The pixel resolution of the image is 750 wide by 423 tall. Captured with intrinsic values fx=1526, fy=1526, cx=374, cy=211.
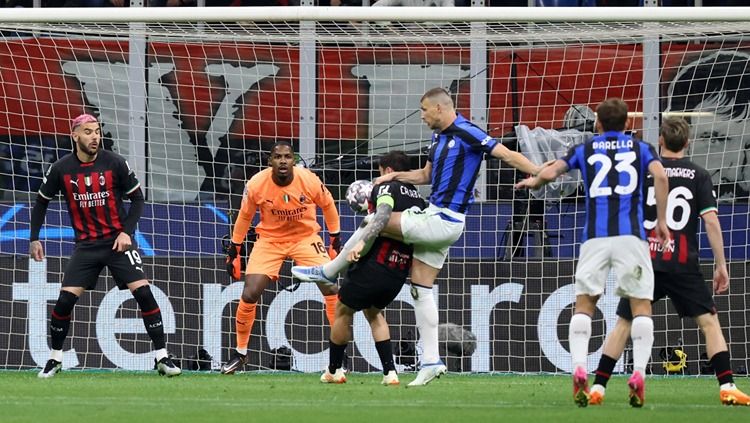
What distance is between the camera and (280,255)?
1398 cm

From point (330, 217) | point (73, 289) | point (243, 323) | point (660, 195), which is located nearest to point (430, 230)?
point (660, 195)

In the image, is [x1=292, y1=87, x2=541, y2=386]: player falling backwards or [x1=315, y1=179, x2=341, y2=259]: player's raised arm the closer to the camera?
[x1=292, y1=87, x2=541, y2=386]: player falling backwards

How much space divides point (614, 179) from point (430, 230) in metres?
2.10

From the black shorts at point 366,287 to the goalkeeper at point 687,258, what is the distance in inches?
84.6

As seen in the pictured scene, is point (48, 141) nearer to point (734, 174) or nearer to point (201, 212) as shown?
point (201, 212)

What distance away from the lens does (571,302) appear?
15.1 meters

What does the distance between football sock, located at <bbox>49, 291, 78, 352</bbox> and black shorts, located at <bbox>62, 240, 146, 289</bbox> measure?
12 cm

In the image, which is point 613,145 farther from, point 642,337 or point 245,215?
point 245,215

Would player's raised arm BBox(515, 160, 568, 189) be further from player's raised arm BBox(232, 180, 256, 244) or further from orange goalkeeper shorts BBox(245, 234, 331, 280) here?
player's raised arm BBox(232, 180, 256, 244)

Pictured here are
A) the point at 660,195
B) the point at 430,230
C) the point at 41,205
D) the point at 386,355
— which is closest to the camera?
the point at 660,195

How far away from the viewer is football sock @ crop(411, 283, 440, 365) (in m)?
11.6

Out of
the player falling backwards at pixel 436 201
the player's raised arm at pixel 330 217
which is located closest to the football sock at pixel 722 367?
the player falling backwards at pixel 436 201

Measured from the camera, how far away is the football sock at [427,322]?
11.6 metres

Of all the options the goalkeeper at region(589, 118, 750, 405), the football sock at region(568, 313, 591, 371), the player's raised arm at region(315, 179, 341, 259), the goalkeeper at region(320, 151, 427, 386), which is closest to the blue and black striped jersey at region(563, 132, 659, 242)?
the football sock at region(568, 313, 591, 371)
